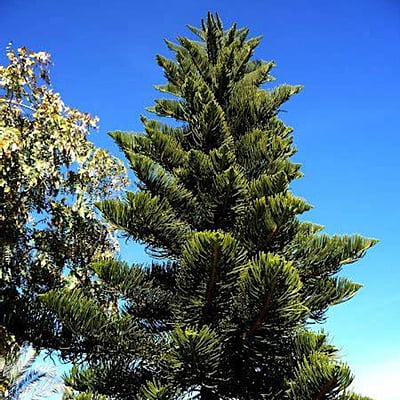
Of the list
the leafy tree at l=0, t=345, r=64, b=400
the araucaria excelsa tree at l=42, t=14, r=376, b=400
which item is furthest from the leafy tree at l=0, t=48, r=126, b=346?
the leafy tree at l=0, t=345, r=64, b=400

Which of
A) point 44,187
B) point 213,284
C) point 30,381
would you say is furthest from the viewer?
point 30,381

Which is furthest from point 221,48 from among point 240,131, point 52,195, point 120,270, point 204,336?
point 204,336

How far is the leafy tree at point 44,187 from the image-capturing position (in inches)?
147

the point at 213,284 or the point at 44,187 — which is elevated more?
the point at 44,187

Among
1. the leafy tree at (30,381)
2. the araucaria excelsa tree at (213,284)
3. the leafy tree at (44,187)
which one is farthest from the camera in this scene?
the leafy tree at (30,381)

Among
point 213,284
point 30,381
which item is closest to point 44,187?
point 213,284

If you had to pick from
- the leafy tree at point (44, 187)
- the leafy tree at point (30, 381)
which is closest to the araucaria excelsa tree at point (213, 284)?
the leafy tree at point (44, 187)

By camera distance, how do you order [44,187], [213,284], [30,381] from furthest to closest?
[30,381] → [44,187] → [213,284]

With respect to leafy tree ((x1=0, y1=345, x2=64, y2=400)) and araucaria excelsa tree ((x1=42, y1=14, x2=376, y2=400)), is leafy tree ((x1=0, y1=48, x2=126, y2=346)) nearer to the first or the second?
araucaria excelsa tree ((x1=42, y1=14, x2=376, y2=400))

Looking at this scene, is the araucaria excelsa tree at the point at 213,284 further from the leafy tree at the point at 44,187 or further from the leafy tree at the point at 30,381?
the leafy tree at the point at 30,381

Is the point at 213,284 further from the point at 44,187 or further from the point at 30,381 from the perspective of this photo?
the point at 30,381

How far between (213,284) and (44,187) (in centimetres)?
199

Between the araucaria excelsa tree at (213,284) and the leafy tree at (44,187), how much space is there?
0.62 m

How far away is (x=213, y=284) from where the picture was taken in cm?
270
